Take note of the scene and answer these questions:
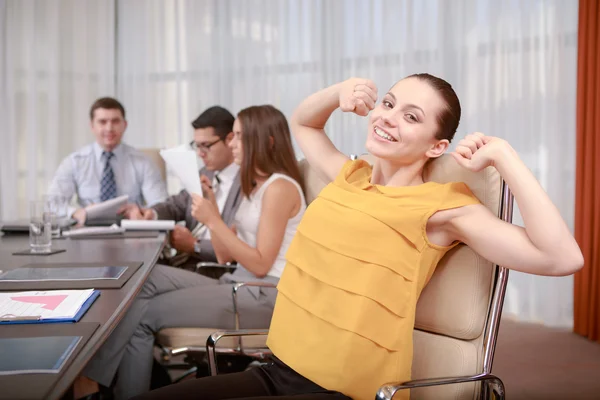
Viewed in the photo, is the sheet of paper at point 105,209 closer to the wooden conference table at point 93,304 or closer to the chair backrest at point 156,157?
the wooden conference table at point 93,304

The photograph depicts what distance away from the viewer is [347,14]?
16.8ft

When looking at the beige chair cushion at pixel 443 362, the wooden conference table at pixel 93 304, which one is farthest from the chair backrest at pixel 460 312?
the wooden conference table at pixel 93 304

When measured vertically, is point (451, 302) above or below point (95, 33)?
below

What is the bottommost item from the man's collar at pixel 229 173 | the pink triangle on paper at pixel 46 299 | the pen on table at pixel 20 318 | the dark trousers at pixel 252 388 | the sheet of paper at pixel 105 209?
the dark trousers at pixel 252 388

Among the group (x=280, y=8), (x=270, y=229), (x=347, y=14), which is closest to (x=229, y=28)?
(x=280, y=8)

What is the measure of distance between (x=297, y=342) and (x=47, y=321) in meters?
0.54

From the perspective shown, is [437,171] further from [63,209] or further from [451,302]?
[63,209]

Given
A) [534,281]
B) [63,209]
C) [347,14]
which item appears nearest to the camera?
[63,209]

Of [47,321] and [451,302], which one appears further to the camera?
[451,302]

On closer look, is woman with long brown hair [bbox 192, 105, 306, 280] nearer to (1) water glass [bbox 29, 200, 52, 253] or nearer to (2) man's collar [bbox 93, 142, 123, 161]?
(1) water glass [bbox 29, 200, 52, 253]

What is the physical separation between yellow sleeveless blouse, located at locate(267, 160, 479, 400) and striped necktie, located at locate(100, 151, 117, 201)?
10.2 ft

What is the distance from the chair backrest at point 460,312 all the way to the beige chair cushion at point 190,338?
0.87m

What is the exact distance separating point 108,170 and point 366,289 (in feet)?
10.9

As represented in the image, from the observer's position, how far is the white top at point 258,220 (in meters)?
2.59
